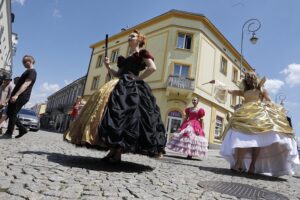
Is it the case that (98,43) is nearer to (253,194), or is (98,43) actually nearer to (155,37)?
(155,37)

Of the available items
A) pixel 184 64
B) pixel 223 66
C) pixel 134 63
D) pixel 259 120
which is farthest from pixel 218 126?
pixel 134 63

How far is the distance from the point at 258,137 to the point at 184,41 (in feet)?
61.1

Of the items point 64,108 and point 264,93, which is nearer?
point 264,93

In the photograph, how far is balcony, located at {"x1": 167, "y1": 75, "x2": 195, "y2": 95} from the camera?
67.3 feet

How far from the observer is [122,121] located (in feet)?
10.7

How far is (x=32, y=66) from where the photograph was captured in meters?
6.16

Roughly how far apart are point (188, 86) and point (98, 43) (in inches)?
637

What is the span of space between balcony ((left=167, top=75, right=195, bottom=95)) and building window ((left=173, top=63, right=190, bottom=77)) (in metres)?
0.95

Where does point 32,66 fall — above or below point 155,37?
below

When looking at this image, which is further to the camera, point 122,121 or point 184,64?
point 184,64

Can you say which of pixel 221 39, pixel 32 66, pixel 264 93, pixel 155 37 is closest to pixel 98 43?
pixel 155 37

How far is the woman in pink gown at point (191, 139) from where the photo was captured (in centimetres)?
742

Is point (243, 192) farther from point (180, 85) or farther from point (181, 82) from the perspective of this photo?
point (181, 82)

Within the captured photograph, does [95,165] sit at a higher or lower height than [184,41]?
lower
